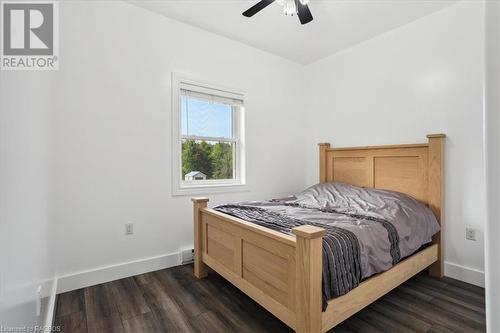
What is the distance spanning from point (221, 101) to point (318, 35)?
1.41m

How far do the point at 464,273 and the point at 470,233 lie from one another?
0.38 m

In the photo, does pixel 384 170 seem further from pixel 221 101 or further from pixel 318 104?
pixel 221 101

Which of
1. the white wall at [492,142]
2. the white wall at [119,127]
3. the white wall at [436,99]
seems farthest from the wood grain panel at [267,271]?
the white wall at [436,99]

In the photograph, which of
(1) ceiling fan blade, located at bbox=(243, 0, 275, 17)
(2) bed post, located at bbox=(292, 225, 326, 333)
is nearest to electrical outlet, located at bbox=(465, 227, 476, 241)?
(2) bed post, located at bbox=(292, 225, 326, 333)

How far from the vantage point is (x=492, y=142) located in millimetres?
264

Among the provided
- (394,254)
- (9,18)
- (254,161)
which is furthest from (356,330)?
(9,18)

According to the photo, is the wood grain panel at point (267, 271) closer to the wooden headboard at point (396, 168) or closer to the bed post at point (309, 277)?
the bed post at point (309, 277)

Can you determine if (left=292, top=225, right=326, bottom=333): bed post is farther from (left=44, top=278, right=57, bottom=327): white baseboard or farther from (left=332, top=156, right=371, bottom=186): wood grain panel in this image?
(left=332, top=156, right=371, bottom=186): wood grain panel

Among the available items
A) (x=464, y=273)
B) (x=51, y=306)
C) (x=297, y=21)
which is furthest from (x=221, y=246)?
(x=297, y=21)

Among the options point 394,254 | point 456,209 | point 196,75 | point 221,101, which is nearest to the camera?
point 394,254

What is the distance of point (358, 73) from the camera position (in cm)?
342

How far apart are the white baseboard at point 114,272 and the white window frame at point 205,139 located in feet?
2.33

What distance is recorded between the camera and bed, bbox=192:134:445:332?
57.6 inches

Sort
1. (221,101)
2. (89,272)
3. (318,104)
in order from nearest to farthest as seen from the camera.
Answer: (89,272) → (221,101) → (318,104)
